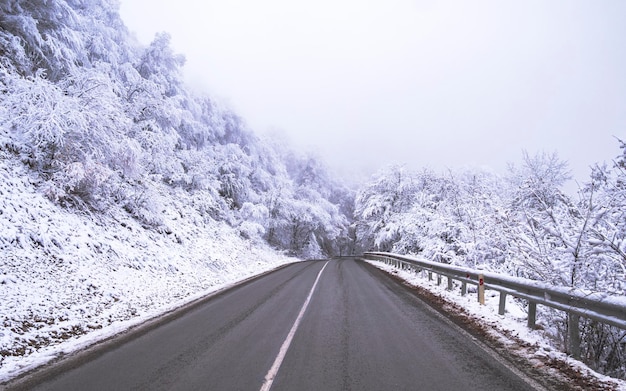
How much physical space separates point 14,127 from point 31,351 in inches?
351

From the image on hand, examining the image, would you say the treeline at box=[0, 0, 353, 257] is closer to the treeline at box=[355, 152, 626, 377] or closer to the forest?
the forest

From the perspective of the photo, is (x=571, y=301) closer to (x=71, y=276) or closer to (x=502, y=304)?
(x=502, y=304)

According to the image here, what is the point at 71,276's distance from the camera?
337 inches

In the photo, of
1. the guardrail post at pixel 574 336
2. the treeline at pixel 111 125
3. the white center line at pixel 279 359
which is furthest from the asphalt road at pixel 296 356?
the treeline at pixel 111 125

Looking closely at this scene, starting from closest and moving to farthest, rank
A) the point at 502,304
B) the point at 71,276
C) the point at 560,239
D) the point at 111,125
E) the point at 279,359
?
the point at 279,359 < the point at 560,239 < the point at 502,304 < the point at 71,276 < the point at 111,125

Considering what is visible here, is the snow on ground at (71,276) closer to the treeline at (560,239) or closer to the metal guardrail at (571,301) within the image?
the metal guardrail at (571,301)

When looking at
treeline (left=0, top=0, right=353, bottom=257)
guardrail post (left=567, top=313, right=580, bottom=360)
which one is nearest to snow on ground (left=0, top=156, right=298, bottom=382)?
treeline (left=0, top=0, right=353, bottom=257)

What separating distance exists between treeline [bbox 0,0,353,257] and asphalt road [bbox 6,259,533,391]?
24.0 feet

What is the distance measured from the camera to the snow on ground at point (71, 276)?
6.10 metres

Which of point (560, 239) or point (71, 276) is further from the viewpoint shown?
point (71, 276)

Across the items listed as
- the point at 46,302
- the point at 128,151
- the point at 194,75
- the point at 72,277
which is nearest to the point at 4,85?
the point at 128,151

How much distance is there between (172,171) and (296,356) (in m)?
19.0

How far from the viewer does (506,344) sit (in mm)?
5625

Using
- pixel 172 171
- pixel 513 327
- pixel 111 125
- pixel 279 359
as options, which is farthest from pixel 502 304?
pixel 172 171
